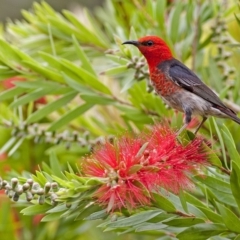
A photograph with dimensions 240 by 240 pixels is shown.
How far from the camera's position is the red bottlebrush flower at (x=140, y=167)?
4.36 feet

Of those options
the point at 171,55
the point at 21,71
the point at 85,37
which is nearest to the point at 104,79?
the point at 85,37

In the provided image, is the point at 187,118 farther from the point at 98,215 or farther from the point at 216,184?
the point at 98,215

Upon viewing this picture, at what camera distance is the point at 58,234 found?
2.38 meters

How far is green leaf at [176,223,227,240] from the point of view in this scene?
58.0 inches

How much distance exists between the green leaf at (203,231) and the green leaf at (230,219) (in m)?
0.03

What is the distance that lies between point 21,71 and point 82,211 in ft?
2.36

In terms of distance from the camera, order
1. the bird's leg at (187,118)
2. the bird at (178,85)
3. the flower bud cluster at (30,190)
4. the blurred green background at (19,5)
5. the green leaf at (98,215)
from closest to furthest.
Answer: the flower bud cluster at (30,190)
the green leaf at (98,215)
the bird's leg at (187,118)
the bird at (178,85)
the blurred green background at (19,5)

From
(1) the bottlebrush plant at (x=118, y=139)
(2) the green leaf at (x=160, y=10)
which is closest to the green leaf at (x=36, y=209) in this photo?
(1) the bottlebrush plant at (x=118, y=139)

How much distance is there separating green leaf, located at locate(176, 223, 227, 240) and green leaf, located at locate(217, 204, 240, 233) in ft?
0.09

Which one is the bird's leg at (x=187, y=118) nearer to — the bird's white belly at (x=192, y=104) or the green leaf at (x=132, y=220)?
the bird's white belly at (x=192, y=104)

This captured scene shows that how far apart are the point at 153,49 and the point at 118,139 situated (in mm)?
719

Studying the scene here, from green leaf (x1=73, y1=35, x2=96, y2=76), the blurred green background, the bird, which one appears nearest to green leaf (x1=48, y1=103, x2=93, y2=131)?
green leaf (x1=73, y1=35, x2=96, y2=76)

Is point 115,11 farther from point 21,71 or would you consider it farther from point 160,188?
point 160,188

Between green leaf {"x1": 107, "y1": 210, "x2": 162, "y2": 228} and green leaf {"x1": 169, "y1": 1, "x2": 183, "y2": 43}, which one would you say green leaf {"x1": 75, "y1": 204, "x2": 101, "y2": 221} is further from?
green leaf {"x1": 169, "y1": 1, "x2": 183, "y2": 43}
